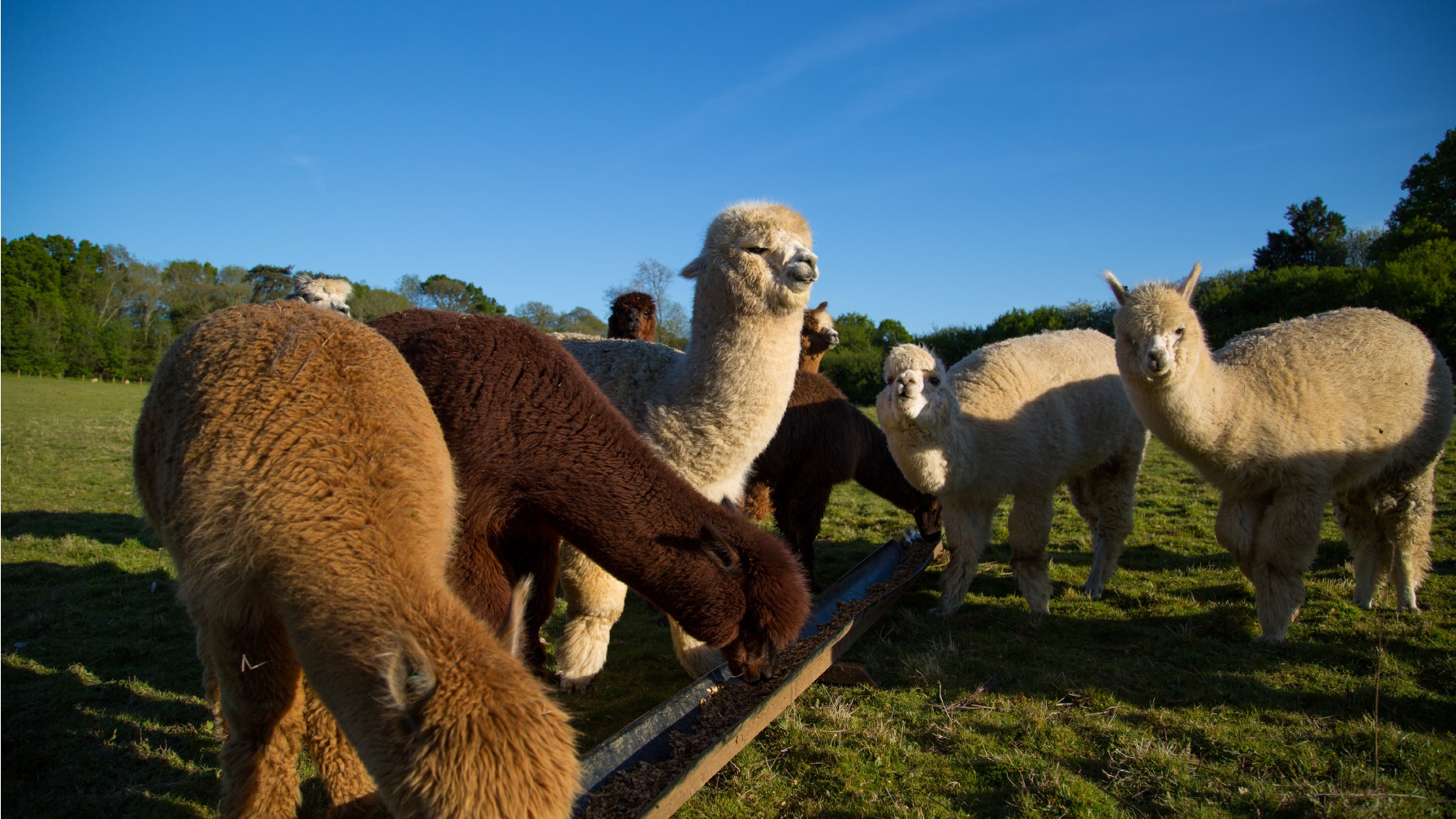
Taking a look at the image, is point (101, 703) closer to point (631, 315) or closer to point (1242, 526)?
point (631, 315)

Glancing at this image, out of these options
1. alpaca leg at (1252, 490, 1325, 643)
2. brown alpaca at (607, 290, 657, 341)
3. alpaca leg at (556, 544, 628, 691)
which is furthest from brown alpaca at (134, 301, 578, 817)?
brown alpaca at (607, 290, 657, 341)

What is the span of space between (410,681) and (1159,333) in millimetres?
5322

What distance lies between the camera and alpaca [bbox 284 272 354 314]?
570cm

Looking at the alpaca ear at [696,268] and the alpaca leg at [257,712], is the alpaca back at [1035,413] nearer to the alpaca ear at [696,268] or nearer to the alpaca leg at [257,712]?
the alpaca ear at [696,268]

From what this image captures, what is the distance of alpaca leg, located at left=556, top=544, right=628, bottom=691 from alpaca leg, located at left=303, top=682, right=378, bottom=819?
5.99 feet

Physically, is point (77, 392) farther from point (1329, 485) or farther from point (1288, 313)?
point (1288, 313)

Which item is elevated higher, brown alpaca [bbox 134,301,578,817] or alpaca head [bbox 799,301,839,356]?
alpaca head [bbox 799,301,839,356]

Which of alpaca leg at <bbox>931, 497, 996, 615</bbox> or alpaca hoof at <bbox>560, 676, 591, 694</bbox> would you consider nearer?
alpaca hoof at <bbox>560, 676, 591, 694</bbox>

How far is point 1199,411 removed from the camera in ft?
17.4

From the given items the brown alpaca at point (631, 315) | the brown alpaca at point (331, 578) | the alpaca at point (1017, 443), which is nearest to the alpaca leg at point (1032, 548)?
the alpaca at point (1017, 443)

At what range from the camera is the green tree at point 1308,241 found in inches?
1453

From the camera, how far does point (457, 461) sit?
315cm

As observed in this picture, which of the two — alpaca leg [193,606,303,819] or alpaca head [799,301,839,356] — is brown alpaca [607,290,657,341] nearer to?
alpaca head [799,301,839,356]

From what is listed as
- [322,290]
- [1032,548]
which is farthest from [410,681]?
[1032,548]
